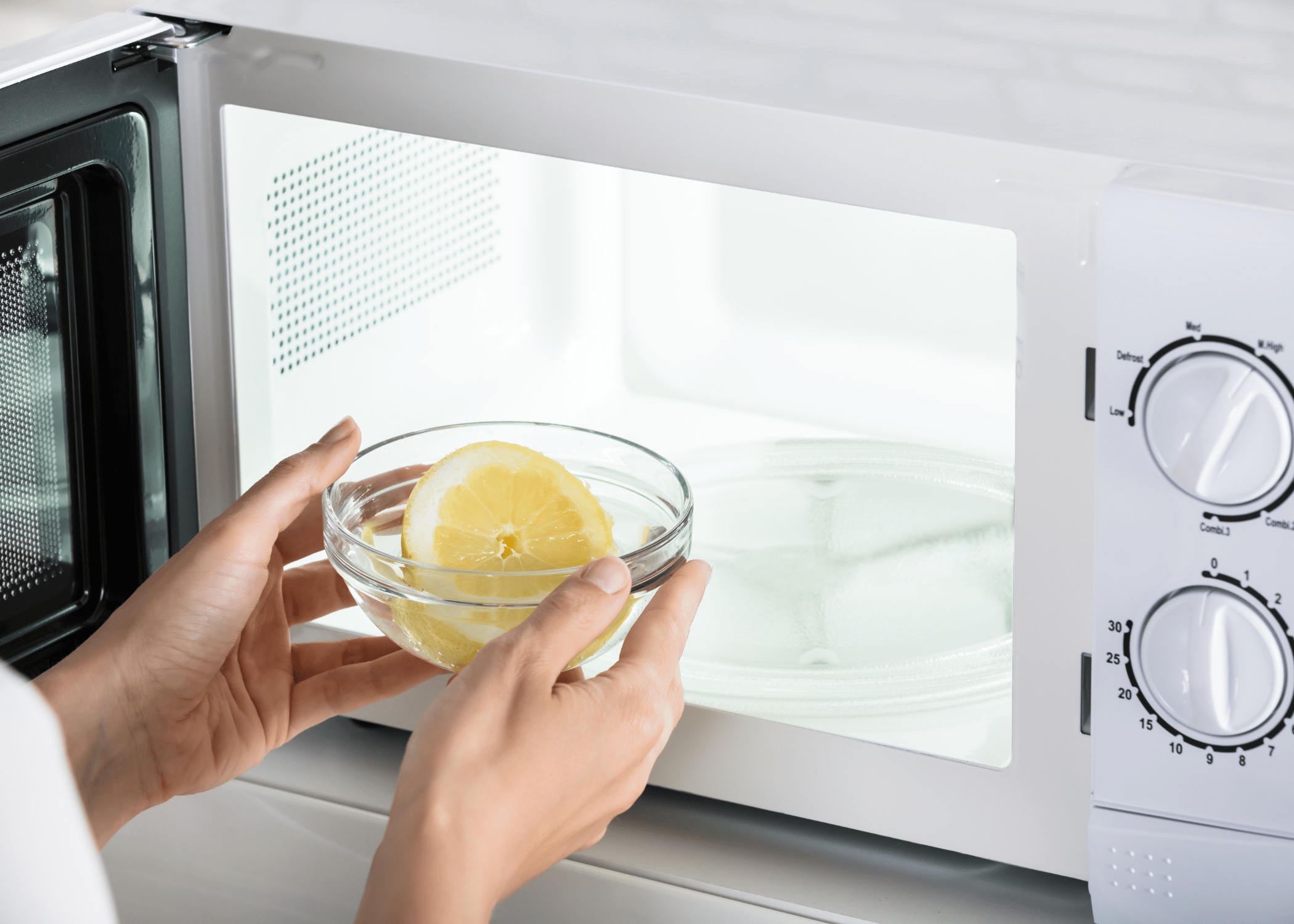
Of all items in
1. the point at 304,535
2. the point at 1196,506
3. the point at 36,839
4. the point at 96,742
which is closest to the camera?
the point at 36,839

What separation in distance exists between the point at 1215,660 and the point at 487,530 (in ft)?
1.01

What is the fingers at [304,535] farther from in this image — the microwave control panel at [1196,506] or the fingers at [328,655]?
the microwave control panel at [1196,506]

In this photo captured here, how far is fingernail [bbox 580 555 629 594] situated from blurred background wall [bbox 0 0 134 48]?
1.28 feet

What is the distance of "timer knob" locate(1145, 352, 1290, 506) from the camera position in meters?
0.52

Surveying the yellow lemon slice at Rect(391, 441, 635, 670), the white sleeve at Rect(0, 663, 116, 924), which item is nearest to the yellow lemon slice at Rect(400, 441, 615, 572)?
the yellow lemon slice at Rect(391, 441, 635, 670)

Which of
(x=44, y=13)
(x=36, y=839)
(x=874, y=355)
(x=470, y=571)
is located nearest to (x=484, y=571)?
(x=470, y=571)

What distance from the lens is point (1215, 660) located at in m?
0.55

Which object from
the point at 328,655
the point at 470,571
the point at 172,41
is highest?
the point at 172,41

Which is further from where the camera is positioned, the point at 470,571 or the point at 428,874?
the point at 470,571

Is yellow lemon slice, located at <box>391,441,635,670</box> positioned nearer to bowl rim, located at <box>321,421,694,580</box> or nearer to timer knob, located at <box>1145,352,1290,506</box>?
bowl rim, located at <box>321,421,694,580</box>

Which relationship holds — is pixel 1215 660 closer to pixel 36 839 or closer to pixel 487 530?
pixel 487 530

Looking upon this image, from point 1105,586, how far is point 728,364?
525 millimetres

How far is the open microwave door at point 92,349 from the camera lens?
688 millimetres

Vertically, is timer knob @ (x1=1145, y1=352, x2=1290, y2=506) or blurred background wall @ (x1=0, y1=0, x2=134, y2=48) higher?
blurred background wall @ (x1=0, y1=0, x2=134, y2=48)
